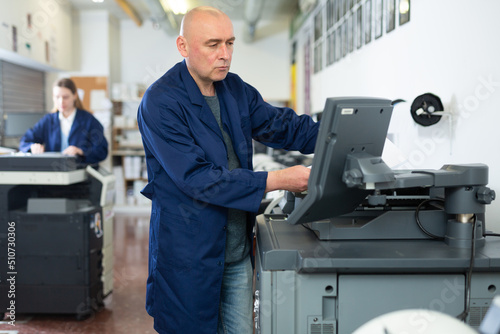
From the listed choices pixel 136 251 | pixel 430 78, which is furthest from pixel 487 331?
pixel 136 251

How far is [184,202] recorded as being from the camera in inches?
58.9

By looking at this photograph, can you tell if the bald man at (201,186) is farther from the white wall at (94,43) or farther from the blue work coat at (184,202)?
the white wall at (94,43)

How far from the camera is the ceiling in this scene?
668 centimetres

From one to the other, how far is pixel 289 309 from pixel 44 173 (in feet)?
7.20

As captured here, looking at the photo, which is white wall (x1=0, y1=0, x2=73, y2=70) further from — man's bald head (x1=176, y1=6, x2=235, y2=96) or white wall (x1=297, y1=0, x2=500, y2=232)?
man's bald head (x1=176, y1=6, x2=235, y2=96)

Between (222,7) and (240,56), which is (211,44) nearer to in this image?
(222,7)

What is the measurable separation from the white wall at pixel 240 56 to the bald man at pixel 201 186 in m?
6.39

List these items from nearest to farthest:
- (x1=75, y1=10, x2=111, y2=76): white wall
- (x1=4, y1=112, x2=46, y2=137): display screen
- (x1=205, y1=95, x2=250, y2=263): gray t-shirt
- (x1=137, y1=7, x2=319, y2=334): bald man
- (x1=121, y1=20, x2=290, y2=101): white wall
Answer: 1. (x1=137, y1=7, x2=319, y2=334): bald man
2. (x1=205, y1=95, x2=250, y2=263): gray t-shirt
3. (x1=4, y1=112, x2=46, y2=137): display screen
4. (x1=75, y1=10, x2=111, y2=76): white wall
5. (x1=121, y1=20, x2=290, y2=101): white wall

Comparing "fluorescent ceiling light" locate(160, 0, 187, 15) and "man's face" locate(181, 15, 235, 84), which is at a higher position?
"fluorescent ceiling light" locate(160, 0, 187, 15)

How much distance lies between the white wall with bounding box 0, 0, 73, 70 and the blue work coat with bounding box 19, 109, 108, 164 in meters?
1.38

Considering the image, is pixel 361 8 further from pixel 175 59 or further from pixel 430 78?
pixel 175 59

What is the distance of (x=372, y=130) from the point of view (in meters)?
1.18

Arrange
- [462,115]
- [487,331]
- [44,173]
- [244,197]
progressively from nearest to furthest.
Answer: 1. [487,331]
2. [244,197]
3. [462,115]
4. [44,173]

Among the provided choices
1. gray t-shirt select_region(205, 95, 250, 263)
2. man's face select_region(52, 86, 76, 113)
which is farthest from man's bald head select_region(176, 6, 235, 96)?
man's face select_region(52, 86, 76, 113)
